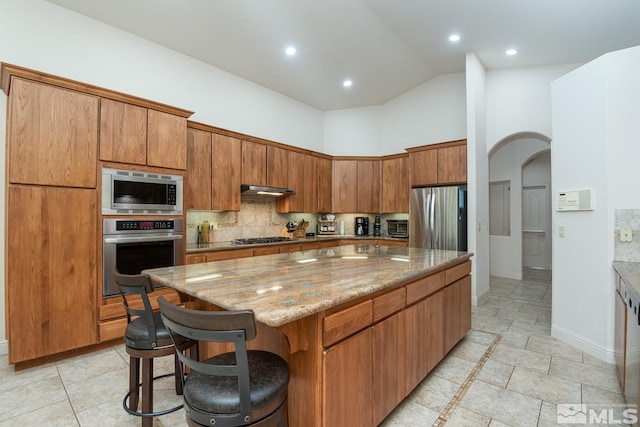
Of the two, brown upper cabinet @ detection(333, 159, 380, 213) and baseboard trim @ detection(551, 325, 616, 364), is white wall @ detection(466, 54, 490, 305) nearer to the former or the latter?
baseboard trim @ detection(551, 325, 616, 364)

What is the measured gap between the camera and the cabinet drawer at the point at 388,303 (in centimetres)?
173

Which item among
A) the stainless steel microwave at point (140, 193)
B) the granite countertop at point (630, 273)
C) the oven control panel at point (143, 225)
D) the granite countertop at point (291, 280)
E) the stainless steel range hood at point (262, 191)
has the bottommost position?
the granite countertop at point (630, 273)

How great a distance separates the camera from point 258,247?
419 cm

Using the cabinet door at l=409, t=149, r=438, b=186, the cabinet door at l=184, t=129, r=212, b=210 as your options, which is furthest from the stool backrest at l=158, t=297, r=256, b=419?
the cabinet door at l=409, t=149, r=438, b=186

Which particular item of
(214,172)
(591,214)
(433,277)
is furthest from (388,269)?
(214,172)

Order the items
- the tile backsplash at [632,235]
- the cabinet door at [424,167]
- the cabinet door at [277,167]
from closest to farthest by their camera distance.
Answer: the tile backsplash at [632,235], the cabinet door at [277,167], the cabinet door at [424,167]

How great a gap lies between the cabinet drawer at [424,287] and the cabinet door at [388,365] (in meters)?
0.17

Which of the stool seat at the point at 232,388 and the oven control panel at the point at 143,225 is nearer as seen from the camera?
the stool seat at the point at 232,388

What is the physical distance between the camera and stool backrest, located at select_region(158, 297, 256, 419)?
3.36 ft

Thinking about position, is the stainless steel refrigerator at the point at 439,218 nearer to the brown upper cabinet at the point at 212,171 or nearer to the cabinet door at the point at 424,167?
the cabinet door at the point at 424,167

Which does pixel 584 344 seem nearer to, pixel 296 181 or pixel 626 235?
pixel 626 235

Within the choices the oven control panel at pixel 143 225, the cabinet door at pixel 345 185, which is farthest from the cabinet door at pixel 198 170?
the cabinet door at pixel 345 185

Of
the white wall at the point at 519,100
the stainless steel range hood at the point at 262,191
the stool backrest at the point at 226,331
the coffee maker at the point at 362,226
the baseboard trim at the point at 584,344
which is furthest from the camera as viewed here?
the coffee maker at the point at 362,226

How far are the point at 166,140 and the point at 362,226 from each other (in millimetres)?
3926
